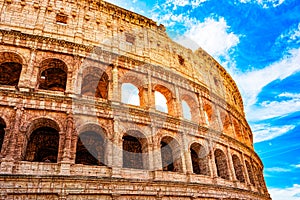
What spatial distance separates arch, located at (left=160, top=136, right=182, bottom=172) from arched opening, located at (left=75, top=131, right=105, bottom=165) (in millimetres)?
3407

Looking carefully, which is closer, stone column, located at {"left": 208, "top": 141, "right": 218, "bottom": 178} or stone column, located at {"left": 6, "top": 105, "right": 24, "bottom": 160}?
stone column, located at {"left": 6, "top": 105, "right": 24, "bottom": 160}

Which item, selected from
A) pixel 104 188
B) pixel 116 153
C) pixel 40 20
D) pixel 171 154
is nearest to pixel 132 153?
pixel 171 154

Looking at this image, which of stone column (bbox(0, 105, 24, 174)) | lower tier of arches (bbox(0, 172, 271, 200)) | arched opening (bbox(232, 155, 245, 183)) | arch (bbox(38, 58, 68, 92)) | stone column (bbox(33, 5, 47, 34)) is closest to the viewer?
lower tier of arches (bbox(0, 172, 271, 200))

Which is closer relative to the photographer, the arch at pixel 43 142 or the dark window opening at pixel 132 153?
the arch at pixel 43 142

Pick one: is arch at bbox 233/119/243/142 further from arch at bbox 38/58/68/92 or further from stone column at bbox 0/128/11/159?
stone column at bbox 0/128/11/159

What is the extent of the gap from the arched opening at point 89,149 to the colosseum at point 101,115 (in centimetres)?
5

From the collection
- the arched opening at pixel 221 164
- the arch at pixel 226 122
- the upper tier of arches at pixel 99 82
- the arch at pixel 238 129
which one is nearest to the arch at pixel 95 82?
the upper tier of arches at pixel 99 82

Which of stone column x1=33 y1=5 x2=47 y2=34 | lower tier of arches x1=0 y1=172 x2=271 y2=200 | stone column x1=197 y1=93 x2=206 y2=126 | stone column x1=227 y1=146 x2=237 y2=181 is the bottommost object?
lower tier of arches x1=0 y1=172 x2=271 y2=200

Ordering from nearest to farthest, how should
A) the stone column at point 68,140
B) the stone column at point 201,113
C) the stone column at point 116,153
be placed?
the stone column at point 68,140 → the stone column at point 116,153 → the stone column at point 201,113

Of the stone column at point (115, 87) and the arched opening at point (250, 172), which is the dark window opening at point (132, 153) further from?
the arched opening at point (250, 172)

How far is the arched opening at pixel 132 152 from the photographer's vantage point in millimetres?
12484

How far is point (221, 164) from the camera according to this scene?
1437 cm

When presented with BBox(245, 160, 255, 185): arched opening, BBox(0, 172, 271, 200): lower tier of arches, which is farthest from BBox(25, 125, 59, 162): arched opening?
BBox(245, 160, 255, 185): arched opening

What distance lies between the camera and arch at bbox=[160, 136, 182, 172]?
1205 centimetres
